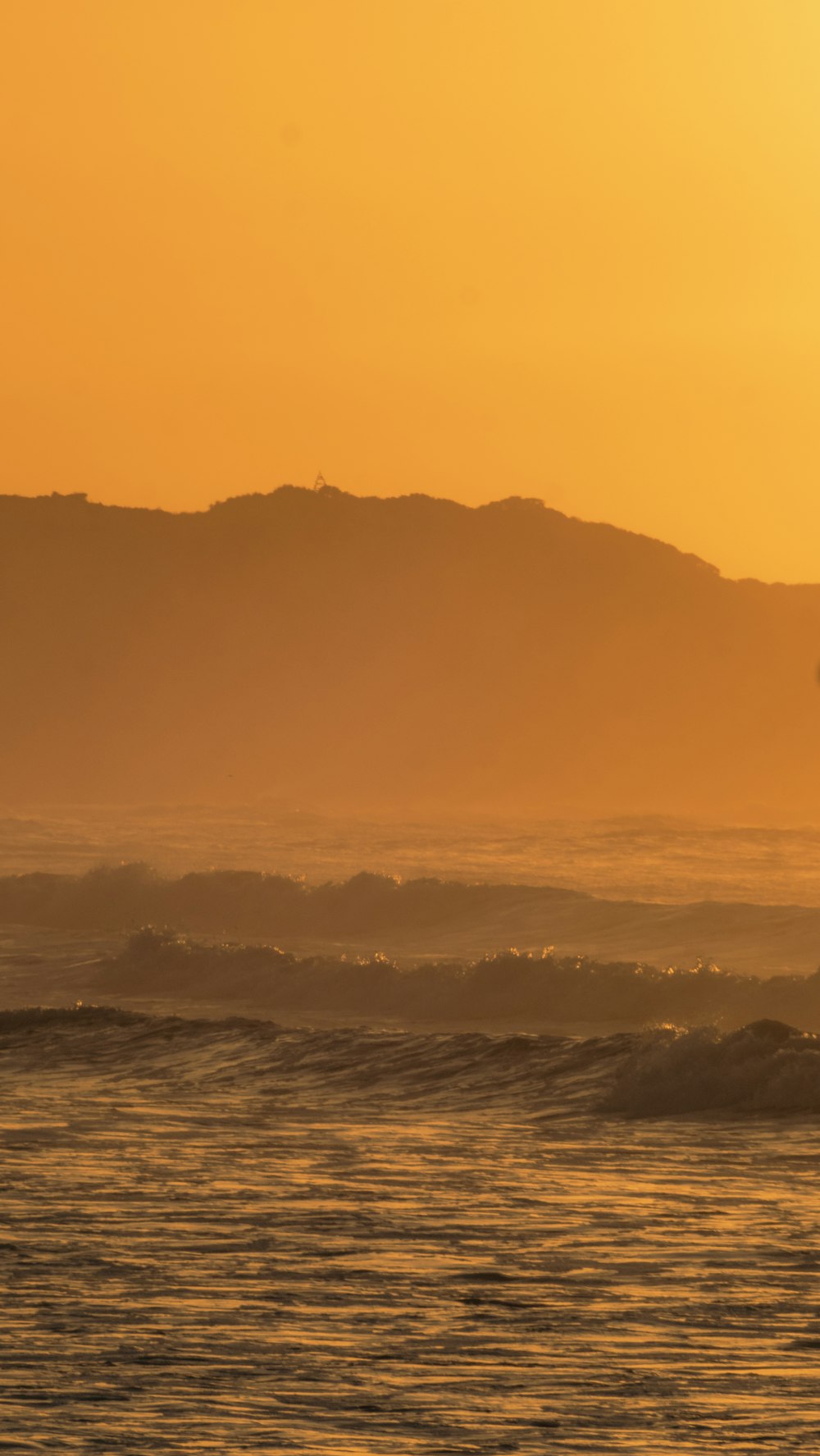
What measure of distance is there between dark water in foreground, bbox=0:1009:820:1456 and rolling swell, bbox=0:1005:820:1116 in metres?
0.05

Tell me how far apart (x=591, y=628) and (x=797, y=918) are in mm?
156122

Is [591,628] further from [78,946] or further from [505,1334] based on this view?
[505,1334]

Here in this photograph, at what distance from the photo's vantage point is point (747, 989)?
25266mm

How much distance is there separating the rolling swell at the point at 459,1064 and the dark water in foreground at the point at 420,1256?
0.18 ft

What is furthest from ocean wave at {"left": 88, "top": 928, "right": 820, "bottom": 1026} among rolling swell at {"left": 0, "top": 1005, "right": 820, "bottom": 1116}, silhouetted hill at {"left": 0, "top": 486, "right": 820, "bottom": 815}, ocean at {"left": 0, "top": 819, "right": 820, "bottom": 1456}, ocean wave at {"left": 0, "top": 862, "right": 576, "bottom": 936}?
silhouetted hill at {"left": 0, "top": 486, "right": 820, "bottom": 815}

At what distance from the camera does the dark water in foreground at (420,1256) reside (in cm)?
794

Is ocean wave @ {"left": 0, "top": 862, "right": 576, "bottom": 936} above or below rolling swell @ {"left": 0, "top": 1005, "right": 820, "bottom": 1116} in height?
above

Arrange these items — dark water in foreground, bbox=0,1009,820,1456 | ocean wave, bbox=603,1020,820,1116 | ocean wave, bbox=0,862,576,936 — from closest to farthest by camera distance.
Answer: dark water in foreground, bbox=0,1009,820,1456 → ocean wave, bbox=603,1020,820,1116 → ocean wave, bbox=0,862,576,936

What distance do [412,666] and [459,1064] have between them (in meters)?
164

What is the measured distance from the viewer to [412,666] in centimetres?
18225

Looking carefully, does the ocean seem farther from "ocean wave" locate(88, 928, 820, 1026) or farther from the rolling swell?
"ocean wave" locate(88, 928, 820, 1026)

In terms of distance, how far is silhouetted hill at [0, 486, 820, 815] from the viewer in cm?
17138

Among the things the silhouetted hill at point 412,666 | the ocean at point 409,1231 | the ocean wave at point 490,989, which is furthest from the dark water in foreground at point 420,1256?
the silhouetted hill at point 412,666

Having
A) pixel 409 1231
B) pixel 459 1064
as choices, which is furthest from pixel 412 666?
pixel 409 1231
